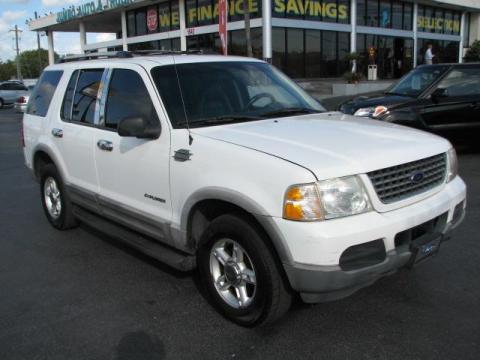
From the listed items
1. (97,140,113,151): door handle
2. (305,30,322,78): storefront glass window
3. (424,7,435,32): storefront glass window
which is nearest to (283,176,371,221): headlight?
(97,140,113,151): door handle

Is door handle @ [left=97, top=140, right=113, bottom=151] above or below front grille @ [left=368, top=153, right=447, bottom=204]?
above

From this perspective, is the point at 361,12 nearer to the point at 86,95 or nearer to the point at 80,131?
the point at 86,95

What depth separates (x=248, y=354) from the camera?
3189 mm

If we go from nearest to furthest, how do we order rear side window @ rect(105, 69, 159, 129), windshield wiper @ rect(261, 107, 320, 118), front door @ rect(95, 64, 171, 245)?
front door @ rect(95, 64, 171, 245) < rear side window @ rect(105, 69, 159, 129) < windshield wiper @ rect(261, 107, 320, 118)

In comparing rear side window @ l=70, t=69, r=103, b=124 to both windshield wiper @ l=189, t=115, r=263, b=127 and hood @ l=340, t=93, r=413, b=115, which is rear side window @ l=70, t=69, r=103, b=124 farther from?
hood @ l=340, t=93, r=413, b=115

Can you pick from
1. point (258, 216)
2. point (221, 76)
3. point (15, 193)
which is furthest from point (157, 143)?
point (15, 193)

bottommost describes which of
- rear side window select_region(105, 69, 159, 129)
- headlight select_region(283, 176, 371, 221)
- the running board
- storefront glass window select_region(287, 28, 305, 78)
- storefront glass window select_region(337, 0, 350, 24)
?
the running board

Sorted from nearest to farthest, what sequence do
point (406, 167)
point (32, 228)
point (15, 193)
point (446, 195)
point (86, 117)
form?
point (406, 167) < point (446, 195) < point (86, 117) < point (32, 228) < point (15, 193)

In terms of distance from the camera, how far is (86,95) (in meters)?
5.03

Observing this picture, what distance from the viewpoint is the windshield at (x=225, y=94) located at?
4004mm

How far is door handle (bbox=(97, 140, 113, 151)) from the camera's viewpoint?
14.6 ft

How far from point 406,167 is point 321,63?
2438 cm

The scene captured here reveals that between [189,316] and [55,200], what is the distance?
282 cm

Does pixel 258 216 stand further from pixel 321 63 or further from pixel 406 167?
pixel 321 63
